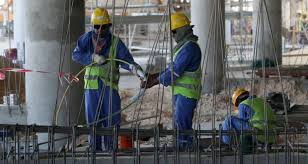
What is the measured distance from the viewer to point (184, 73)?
30.5 feet

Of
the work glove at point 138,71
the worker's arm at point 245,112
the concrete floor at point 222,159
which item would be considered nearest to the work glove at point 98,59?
the work glove at point 138,71

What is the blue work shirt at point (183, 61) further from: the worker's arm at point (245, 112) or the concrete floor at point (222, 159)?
the concrete floor at point (222, 159)

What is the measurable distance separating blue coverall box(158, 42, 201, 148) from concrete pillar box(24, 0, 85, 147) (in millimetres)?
2712

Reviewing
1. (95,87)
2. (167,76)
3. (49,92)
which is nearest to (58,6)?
(49,92)

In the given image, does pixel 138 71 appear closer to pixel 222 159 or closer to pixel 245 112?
pixel 245 112

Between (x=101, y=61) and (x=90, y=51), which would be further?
(x=90, y=51)

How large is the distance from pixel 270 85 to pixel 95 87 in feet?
41.0

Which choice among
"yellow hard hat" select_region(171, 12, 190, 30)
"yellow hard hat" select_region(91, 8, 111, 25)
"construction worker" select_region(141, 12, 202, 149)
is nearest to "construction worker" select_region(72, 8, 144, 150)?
"yellow hard hat" select_region(91, 8, 111, 25)

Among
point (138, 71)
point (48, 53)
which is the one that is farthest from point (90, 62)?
point (48, 53)

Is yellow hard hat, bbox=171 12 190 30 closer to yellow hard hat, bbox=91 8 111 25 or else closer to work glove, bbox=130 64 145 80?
work glove, bbox=130 64 145 80

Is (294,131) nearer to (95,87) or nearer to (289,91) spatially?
(95,87)

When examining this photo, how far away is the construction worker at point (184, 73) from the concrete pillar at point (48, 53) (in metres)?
2.65

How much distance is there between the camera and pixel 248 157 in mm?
7594

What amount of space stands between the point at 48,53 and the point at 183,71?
3.20 m
